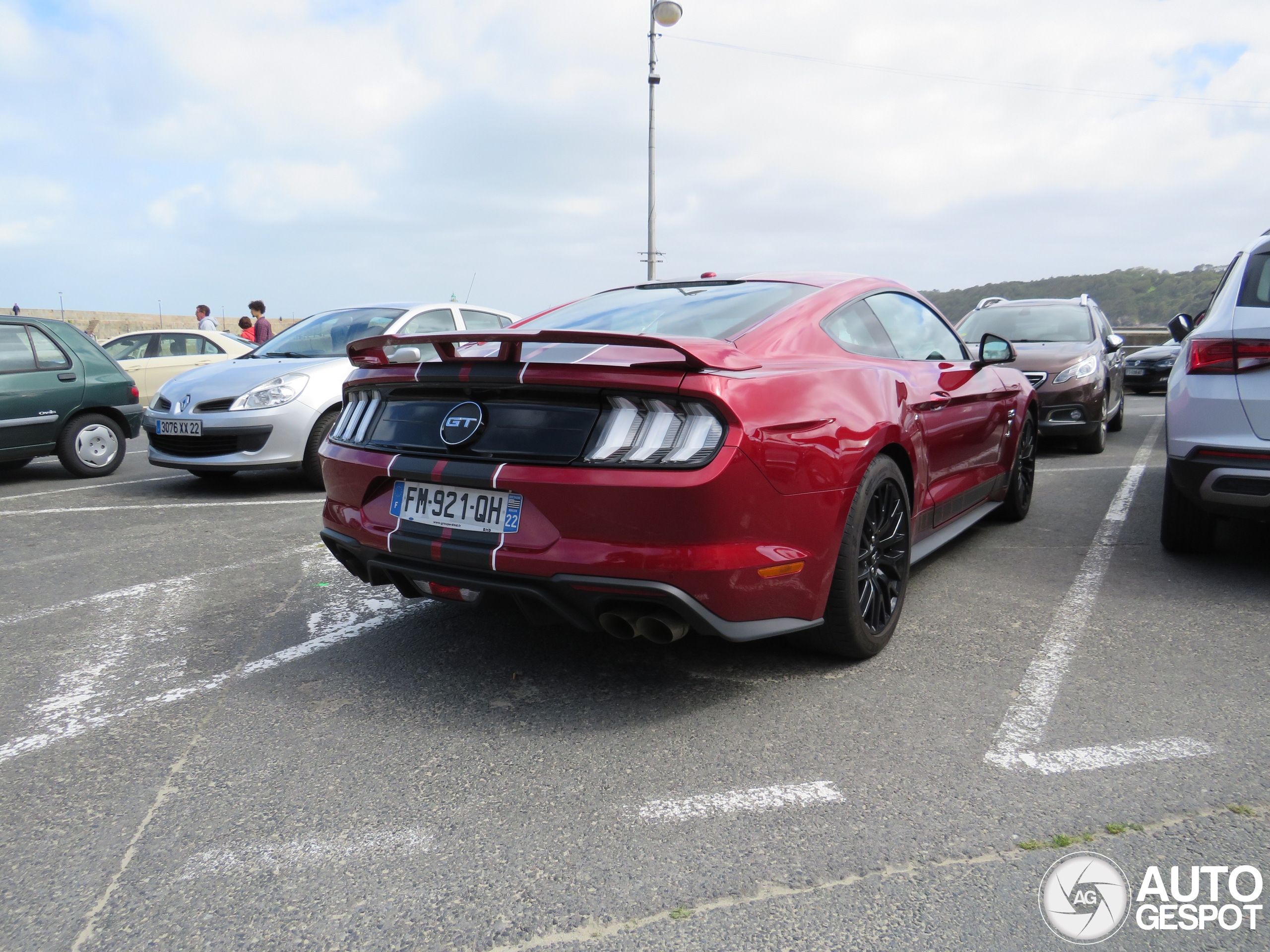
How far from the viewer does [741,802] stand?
2354mm

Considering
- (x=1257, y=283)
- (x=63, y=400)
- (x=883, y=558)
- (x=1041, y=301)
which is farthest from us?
(x=1041, y=301)

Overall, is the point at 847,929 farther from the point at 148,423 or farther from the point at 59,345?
the point at 59,345

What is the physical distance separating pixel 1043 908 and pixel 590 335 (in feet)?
5.89

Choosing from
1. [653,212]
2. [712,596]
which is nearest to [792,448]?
[712,596]

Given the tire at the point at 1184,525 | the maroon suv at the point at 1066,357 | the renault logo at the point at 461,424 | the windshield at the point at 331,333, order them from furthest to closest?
the maroon suv at the point at 1066,357 < the windshield at the point at 331,333 < the tire at the point at 1184,525 < the renault logo at the point at 461,424

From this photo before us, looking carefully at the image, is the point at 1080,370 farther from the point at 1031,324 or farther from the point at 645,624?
the point at 645,624

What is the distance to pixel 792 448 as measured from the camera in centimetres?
282

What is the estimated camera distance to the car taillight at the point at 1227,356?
13.3ft

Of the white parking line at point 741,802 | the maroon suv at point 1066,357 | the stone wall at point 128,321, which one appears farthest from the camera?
the stone wall at point 128,321

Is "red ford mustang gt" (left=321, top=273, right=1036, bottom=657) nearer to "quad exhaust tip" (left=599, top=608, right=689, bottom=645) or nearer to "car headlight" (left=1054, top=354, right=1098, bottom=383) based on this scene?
"quad exhaust tip" (left=599, top=608, right=689, bottom=645)

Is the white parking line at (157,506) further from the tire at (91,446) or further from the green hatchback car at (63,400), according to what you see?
the tire at (91,446)

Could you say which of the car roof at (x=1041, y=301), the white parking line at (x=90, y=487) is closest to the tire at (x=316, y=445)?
the white parking line at (x=90, y=487)

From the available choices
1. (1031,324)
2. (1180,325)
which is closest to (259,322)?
(1031,324)

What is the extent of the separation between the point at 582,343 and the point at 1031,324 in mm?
8450
